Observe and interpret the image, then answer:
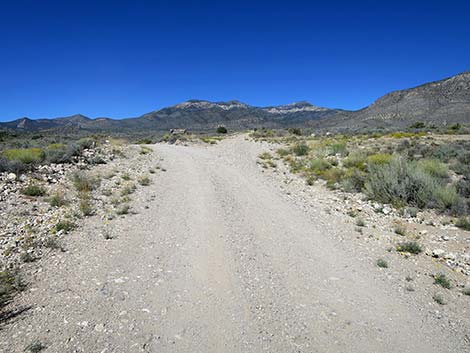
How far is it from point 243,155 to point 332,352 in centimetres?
1620

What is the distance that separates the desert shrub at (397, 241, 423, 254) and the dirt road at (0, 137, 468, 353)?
1.12 metres

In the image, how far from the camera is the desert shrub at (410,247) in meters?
5.69

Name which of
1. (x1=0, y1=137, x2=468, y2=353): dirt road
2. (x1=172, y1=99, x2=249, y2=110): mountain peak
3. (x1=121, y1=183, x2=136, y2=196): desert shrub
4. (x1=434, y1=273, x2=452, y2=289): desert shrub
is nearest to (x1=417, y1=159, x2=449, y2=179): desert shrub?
(x1=0, y1=137, x2=468, y2=353): dirt road

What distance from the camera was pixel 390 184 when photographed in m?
9.05

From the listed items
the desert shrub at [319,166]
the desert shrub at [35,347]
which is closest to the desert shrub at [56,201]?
the desert shrub at [35,347]

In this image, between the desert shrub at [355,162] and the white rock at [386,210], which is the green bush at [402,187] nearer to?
the white rock at [386,210]

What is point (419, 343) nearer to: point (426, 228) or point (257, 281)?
point (257, 281)

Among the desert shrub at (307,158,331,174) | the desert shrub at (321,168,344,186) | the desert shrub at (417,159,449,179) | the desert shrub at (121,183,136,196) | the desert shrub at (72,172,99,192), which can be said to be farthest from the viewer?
the desert shrub at (307,158,331,174)

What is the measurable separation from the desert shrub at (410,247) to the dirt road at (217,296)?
1117 millimetres

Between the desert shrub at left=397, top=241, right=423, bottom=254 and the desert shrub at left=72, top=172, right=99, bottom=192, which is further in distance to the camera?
the desert shrub at left=72, top=172, right=99, bottom=192

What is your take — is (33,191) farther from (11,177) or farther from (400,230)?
(400,230)

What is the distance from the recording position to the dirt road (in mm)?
3344

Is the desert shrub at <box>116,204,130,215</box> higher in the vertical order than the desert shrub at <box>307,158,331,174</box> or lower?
lower

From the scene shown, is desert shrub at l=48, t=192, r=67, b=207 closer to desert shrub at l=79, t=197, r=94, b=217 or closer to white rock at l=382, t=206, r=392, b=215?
desert shrub at l=79, t=197, r=94, b=217
